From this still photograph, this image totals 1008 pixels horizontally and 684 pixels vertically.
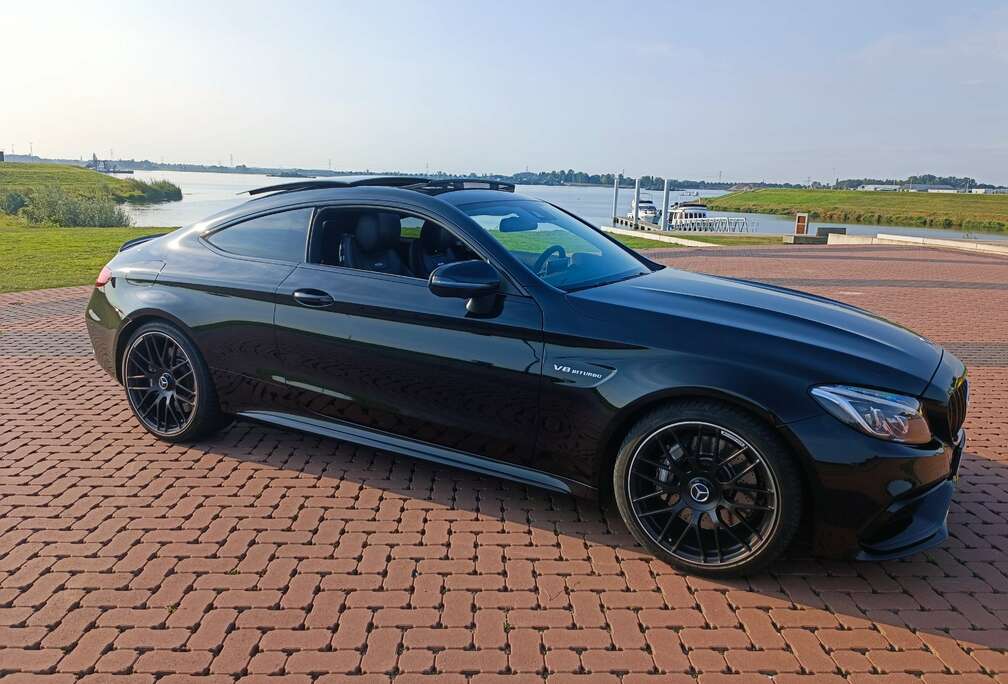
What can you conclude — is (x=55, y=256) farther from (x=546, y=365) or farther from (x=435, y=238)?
(x=546, y=365)

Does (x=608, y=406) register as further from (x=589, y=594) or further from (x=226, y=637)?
(x=226, y=637)

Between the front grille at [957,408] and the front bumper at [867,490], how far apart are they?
0.74 feet

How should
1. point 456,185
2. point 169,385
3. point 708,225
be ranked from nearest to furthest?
point 456,185, point 169,385, point 708,225

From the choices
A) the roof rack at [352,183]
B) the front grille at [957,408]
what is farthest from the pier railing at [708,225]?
the front grille at [957,408]

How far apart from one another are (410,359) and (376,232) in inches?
33.2

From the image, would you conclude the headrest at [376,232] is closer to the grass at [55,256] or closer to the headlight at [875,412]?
the headlight at [875,412]

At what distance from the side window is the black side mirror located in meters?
1.11

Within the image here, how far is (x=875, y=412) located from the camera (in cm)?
298

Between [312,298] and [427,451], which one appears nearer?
[427,451]

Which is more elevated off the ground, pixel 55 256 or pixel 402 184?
pixel 402 184

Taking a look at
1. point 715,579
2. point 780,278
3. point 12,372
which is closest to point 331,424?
point 715,579

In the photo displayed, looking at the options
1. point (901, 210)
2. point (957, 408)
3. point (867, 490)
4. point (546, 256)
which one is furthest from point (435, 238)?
point (901, 210)

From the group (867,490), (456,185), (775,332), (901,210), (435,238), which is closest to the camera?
(867,490)

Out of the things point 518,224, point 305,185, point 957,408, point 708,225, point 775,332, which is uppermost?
point 305,185
